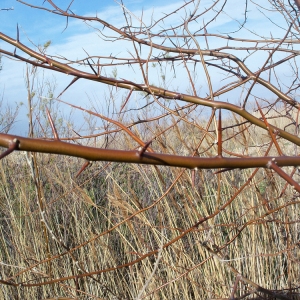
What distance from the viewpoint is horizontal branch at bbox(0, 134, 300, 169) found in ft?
1.22

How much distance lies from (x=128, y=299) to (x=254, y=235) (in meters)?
0.66

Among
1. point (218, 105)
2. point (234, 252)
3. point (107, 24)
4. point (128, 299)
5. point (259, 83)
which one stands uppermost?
point (107, 24)

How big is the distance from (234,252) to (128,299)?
0.54 meters

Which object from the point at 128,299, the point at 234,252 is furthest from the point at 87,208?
the point at 234,252

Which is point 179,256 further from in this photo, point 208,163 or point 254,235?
point 208,163

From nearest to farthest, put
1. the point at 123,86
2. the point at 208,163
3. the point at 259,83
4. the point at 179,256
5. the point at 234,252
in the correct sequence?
the point at 208,163 → the point at 123,86 → the point at 259,83 → the point at 179,256 → the point at 234,252

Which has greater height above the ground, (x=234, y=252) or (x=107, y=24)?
(x=107, y=24)

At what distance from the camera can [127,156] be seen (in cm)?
41

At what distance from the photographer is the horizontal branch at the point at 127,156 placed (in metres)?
0.37

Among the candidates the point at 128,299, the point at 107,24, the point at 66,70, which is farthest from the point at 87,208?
the point at 66,70

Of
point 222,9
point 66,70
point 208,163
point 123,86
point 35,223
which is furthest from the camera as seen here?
point 35,223

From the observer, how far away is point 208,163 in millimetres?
461

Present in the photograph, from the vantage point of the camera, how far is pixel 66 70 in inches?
34.3

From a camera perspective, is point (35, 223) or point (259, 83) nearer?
point (259, 83)
